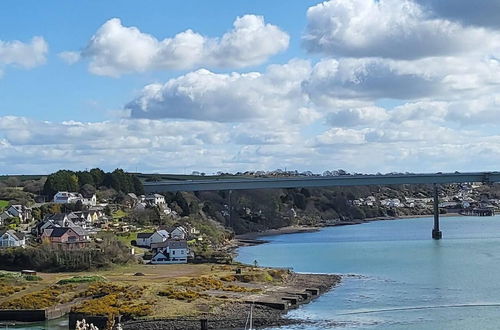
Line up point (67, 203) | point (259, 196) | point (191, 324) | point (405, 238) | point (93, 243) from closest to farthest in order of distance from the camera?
point (191, 324) < point (93, 243) < point (67, 203) < point (405, 238) < point (259, 196)

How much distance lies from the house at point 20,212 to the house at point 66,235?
12004 millimetres

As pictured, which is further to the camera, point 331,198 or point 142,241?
point 331,198

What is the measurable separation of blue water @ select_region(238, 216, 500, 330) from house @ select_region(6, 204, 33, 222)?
22870 mm

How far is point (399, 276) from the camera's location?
2393 inches

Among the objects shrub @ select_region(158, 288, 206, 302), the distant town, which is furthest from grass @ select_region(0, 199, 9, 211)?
shrub @ select_region(158, 288, 206, 302)

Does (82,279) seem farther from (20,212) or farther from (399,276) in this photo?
(20,212)

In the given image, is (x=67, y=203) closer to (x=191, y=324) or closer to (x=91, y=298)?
(x=91, y=298)

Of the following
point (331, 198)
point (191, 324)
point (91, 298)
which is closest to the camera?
point (191, 324)

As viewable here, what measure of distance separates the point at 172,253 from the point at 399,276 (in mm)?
20346

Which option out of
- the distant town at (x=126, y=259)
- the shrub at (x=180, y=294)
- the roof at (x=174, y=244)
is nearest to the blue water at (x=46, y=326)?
the distant town at (x=126, y=259)

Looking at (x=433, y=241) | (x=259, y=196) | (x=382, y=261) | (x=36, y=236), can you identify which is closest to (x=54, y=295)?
(x=36, y=236)

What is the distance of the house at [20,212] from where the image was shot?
3152 inches

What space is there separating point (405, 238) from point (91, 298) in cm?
6279

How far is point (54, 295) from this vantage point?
1895 inches
